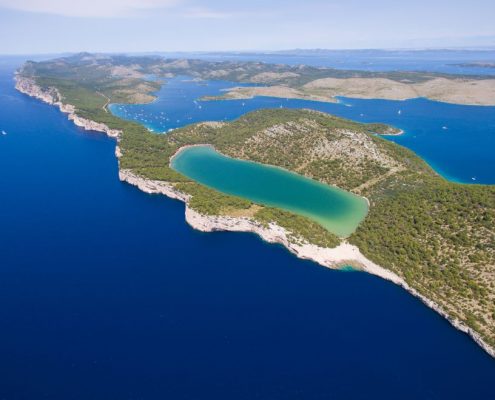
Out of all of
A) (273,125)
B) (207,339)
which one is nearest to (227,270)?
(207,339)

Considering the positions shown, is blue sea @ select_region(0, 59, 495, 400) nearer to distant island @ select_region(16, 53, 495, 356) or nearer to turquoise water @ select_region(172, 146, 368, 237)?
distant island @ select_region(16, 53, 495, 356)

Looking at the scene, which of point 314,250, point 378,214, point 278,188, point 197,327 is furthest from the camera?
point 278,188

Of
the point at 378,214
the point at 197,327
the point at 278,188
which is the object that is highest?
the point at 278,188

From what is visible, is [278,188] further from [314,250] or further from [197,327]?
[197,327]

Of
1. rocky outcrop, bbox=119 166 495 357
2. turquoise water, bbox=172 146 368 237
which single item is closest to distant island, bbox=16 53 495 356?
rocky outcrop, bbox=119 166 495 357

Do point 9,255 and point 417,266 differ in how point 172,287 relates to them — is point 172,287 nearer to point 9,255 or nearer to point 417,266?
point 9,255

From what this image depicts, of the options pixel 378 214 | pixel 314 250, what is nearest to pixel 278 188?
pixel 378 214
